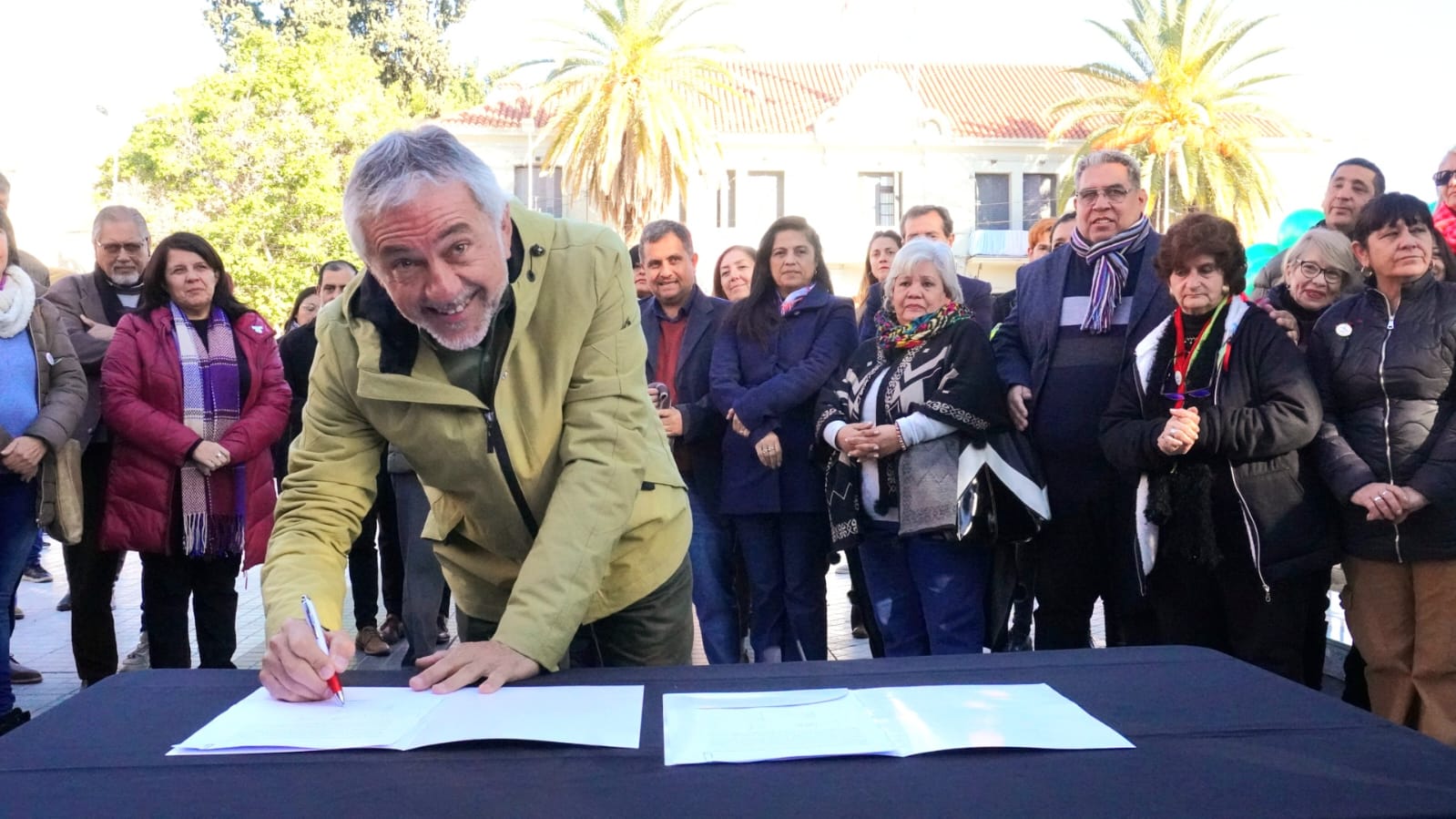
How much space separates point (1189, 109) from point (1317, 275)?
81.2 ft

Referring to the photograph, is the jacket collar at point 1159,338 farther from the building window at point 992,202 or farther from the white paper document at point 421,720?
the building window at point 992,202

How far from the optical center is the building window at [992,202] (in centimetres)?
3491

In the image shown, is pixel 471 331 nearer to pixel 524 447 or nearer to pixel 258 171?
pixel 524 447

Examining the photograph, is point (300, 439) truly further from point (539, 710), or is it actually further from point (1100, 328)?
point (1100, 328)

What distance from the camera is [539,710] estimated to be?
1.87 meters

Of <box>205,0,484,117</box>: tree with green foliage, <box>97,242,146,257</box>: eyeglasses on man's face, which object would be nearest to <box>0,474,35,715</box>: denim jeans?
<box>97,242,146,257</box>: eyeglasses on man's face

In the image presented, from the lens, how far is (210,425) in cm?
493

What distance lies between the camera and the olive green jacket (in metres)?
2.19

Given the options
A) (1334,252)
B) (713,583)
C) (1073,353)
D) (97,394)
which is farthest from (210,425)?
(1334,252)

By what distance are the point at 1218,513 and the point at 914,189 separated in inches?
1252

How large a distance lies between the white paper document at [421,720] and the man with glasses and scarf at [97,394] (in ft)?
11.5

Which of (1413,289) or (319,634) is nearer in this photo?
(319,634)

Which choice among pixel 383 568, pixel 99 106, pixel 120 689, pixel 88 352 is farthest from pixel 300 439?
pixel 99 106

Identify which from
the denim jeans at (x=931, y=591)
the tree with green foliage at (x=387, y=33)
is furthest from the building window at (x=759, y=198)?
the denim jeans at (x=931, y=591)
